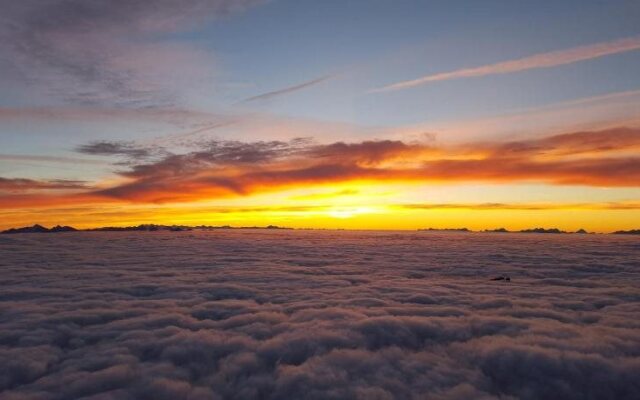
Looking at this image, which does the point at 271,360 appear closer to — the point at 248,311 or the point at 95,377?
the point at 95,377

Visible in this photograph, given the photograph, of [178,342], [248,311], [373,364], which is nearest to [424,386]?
[373,364]

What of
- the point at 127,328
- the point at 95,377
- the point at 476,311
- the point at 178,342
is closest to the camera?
the point at 95,377

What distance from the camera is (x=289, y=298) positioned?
11.4 metres

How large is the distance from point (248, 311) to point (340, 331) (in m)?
2.75

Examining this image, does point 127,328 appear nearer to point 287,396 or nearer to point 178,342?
point 178,342

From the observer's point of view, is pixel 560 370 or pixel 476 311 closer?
pixel 560 370

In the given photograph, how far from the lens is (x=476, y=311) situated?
32.0 ft

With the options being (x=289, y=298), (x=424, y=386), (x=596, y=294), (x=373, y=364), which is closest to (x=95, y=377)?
(x=373, y=364)

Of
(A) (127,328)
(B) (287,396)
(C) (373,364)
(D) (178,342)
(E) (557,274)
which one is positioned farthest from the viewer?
(E) (557,274)

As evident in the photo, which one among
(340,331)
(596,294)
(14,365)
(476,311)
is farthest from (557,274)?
(14,365)

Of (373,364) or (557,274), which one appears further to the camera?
(557,274)

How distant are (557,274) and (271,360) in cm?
1408

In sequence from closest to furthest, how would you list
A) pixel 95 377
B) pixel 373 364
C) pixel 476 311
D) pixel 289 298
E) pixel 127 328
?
1. pixel 95 377
2. pixel 373 364
3. pixel 127 328
4. pixel 476 311
5. pixel 289 298

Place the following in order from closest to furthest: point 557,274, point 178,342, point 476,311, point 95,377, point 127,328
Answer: point 95,377
point 178,342
point 127,328
point 476,311
point 557,274
